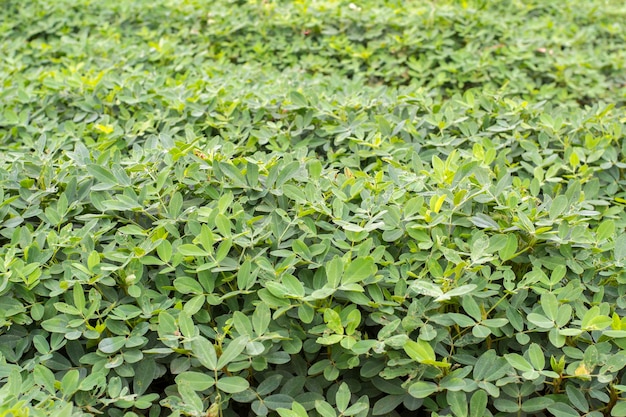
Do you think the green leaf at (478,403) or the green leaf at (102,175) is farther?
the green leaf at (102,175)

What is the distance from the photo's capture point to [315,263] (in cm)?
137

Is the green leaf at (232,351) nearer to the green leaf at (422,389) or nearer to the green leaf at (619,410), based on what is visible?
the green leaf at (422,389)

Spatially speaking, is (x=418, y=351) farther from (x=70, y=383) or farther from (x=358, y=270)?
(x=70, y=383)

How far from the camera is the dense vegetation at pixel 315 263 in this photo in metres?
1.23

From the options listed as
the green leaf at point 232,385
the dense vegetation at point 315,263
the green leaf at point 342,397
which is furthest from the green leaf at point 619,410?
the green leaf at point 232,385

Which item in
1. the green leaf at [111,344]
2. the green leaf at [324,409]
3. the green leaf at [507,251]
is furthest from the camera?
the green leaf at [507,251]

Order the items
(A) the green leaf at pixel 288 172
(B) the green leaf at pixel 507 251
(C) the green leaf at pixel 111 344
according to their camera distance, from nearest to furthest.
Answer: (C) the green leaf at pixel 111 344 < (B) the green leaf at pixel 507 251 < (A) the green leaf at pixel 288 172

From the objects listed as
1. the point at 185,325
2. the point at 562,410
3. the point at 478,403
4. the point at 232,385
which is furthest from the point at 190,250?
the point at 562,410

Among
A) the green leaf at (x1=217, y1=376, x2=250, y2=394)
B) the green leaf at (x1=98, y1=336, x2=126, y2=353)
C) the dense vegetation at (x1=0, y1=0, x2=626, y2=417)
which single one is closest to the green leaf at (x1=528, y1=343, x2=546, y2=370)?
the dense vegetation at (x1=0, y1=0, x2=626, y2=417)

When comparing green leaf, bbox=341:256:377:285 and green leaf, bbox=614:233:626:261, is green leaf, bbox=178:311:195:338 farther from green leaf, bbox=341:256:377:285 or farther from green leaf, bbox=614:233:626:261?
green leaf, bbox=614:233:626:261

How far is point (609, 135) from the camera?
6.62ft

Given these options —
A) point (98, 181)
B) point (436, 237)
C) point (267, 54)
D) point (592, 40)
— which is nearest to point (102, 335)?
point (98, 181)

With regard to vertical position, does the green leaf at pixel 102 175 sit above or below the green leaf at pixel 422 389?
above

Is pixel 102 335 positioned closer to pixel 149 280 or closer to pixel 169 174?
pixel 149 280
